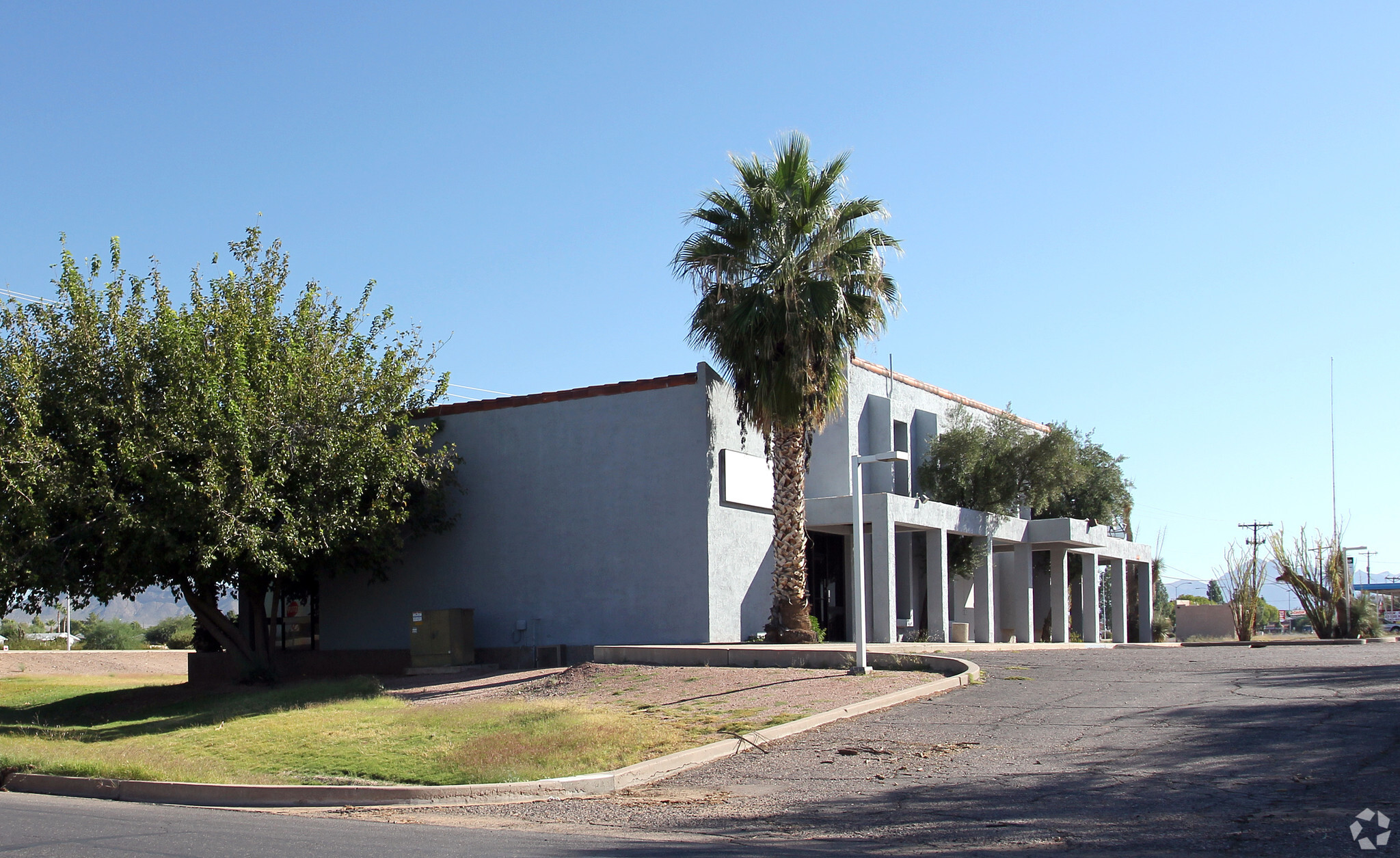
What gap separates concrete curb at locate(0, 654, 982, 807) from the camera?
37.7 feet

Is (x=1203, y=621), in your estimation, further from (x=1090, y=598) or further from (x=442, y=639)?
(x=442, y=639)

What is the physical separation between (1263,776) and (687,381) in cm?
1547

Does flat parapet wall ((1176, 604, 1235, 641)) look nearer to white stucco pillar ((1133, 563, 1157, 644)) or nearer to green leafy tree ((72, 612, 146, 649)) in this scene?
white stucco pillar ((1133, 563, 1157, 644))

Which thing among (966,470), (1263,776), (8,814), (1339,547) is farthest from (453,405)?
(1339,547)

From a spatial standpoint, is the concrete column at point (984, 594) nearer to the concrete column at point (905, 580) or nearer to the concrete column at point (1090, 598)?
the concrete column at point (905, 580)

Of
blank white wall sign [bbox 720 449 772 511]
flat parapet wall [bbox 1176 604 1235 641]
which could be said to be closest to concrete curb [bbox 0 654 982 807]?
blank white wall sign [bbox 720 449 772 511]

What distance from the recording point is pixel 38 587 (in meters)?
21.1

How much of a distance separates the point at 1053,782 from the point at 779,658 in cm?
953

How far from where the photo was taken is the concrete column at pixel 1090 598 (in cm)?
3588

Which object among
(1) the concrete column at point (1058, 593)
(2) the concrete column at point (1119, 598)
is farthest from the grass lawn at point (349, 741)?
(2) the concrete column at point (1119, 598)

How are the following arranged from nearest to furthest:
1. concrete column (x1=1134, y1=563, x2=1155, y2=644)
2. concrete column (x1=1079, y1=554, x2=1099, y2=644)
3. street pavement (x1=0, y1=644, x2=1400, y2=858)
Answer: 1. street pavement (x1=0, y1=644, x2=1400, y2=858)
2. concrete column (x1=1079, y1=554, x2=1099, y2=644)
3. concrete column (x1=1134, y1=563, x2=1155, y2=644)

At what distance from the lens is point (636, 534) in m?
24.2

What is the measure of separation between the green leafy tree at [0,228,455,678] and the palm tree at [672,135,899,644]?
6.82 meters

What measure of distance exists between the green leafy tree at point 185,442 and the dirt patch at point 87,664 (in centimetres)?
2170
